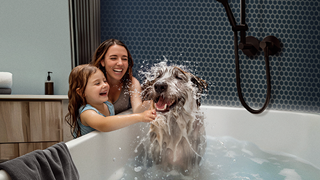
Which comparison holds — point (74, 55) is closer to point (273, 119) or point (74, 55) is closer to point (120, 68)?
point (120, 68)

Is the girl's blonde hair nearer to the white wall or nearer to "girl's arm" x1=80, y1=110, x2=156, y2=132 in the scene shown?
"girl's arm" x1=80, y1=110, x2=156, y2=132

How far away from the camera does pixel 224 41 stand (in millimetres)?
1878

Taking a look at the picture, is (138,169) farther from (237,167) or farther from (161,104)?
(237,167)

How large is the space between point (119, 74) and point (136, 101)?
239 millimetres

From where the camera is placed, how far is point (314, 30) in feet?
A: 5.85

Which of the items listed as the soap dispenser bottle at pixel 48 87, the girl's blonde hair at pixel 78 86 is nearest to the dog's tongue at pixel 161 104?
the girl's blonde hair at pixel 78 86

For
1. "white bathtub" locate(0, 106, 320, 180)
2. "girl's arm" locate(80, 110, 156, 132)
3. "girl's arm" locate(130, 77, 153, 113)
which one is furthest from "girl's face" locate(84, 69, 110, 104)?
"girl's arm" locate(130, 77, 153, 113)

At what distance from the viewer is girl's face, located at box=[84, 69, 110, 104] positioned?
1.22 metres

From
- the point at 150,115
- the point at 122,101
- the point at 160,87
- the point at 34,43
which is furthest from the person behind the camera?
the point at 34,43

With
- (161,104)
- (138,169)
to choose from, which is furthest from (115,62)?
(138,169)

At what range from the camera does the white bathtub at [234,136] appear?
107cm

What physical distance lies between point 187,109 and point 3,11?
6.87ft

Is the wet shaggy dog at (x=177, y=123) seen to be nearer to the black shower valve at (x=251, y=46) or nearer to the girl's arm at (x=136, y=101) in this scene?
the girl's arm at (x=136, y=101)

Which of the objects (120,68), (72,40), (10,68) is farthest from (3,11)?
(120,68)
